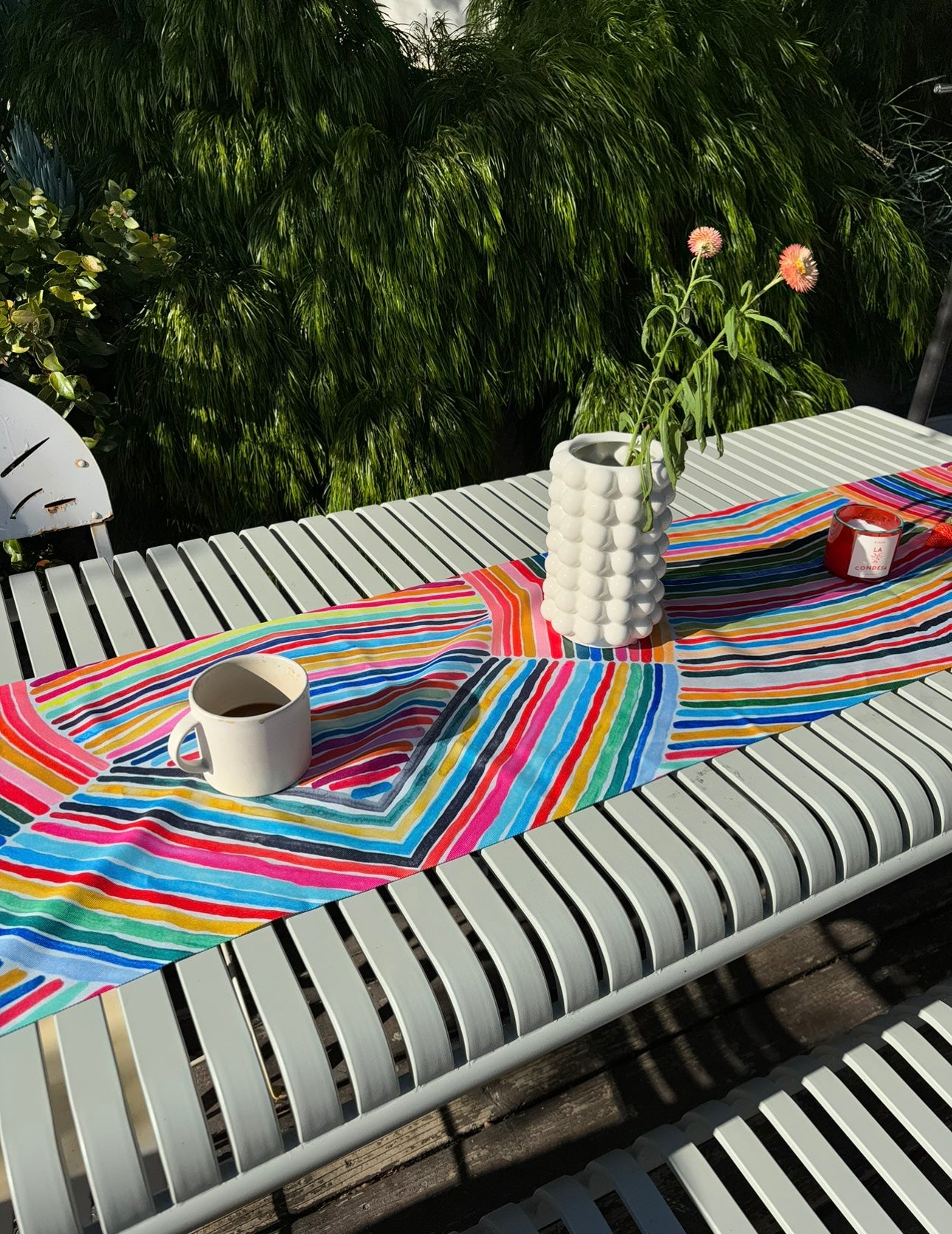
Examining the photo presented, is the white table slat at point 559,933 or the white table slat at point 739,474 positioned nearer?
the white table slat at point 559,933

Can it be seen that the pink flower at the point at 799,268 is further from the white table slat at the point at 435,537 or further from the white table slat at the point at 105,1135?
the white table slat at the point at 105,1135

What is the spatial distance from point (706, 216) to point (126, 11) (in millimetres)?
1508

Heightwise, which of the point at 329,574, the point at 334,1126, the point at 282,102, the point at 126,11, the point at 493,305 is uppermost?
the point at 126,11

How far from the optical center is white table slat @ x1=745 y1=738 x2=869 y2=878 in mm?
989

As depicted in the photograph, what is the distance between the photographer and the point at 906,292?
2.94m

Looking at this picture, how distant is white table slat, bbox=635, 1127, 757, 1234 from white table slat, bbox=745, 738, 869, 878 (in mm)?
295

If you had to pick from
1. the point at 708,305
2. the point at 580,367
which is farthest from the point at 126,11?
the point at 708,305

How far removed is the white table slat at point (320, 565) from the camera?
1.34 meters

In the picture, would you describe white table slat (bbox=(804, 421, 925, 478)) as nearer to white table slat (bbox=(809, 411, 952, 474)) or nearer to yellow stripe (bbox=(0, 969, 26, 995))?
white table slat (bbox=(809, 411, 952, 474))

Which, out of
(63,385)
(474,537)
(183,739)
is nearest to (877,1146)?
(183,739)

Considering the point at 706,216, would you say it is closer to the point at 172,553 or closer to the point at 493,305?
the point at 493,305

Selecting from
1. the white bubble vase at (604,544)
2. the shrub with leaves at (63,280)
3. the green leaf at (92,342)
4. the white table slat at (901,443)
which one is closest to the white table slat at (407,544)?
the white bubble vase at (604,544)

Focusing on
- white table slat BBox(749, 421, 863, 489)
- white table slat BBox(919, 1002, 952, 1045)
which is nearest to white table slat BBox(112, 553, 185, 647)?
white table slat BBox(919, 1002, 952, 1045)

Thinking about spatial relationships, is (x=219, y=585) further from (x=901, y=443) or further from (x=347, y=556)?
(x=901, y=443)
